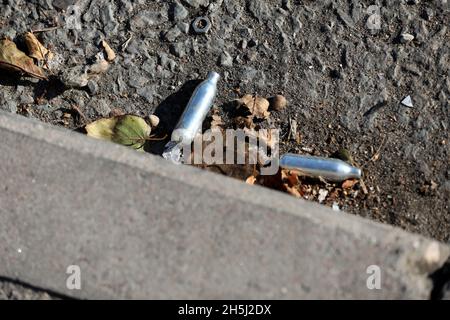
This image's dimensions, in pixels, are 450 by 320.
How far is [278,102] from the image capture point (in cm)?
388

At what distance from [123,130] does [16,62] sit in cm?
75

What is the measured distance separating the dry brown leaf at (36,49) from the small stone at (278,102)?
4.27ft

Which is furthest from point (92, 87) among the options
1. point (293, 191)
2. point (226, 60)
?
point (293, 191)

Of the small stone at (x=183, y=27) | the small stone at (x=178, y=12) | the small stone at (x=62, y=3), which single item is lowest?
the small stone at (x=183, y=27)

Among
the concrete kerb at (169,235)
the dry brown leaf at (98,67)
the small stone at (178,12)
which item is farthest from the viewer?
the small stone at (178,12)

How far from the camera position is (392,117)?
384 cm

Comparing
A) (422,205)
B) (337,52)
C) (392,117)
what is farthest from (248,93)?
(422,205)

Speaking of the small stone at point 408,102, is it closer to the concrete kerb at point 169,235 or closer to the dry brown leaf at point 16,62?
the concrete kerb at point 169,235

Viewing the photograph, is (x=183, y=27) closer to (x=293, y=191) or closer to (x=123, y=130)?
(x=123, y=130)

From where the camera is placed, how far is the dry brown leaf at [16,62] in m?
4.02

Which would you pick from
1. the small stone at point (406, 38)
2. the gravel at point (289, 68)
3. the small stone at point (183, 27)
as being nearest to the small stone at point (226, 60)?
the gravel at point (289, 68)

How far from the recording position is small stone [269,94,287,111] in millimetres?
3873

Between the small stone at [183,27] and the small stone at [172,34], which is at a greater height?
the small stone at [183,27]

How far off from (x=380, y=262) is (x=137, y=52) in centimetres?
184
